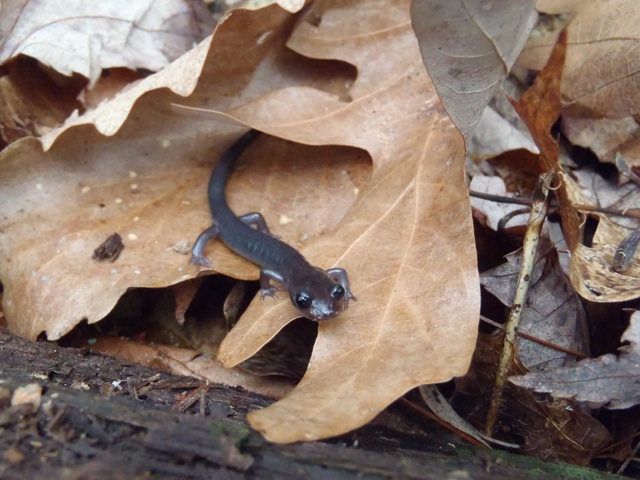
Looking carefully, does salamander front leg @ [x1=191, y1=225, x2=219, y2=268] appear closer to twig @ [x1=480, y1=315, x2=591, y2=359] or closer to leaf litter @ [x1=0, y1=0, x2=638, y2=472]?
leaf litter @ [x1=0, y1=0, x2=638, y2=472]

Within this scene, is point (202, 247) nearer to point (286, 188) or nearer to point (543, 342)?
point (286, 188)

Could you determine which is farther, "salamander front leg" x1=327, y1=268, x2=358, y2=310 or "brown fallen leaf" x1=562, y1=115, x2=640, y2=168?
"brown fallen leaf" x1=562, y1=115, x2=640, y2=168

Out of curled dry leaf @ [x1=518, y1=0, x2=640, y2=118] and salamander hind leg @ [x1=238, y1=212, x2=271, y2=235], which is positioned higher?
curled dry leaf @ [x1=518, y1=0, x2=640, y2=118]

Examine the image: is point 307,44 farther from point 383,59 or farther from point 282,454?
point 282,454

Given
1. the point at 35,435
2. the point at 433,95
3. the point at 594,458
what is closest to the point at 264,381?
the point at 35,435

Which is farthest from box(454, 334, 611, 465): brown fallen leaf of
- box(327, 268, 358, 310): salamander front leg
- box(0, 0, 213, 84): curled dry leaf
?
box(0, 0, 213, 84): curled dry leaf

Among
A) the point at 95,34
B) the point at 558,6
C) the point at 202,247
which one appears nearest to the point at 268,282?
the point at 202,247
